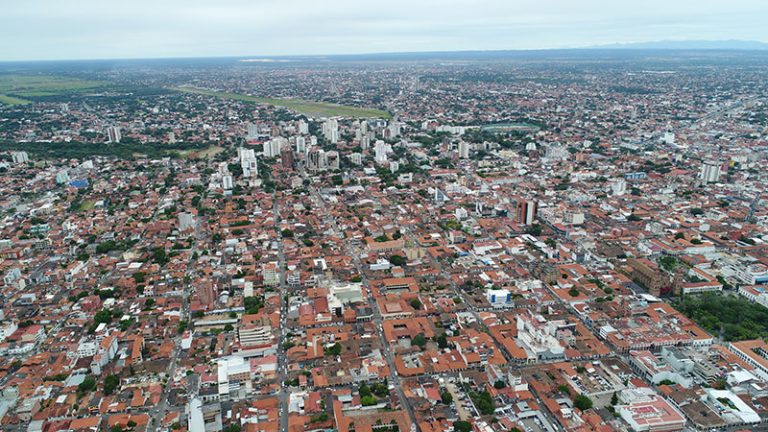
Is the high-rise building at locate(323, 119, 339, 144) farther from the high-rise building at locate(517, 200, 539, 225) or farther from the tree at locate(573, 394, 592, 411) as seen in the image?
the tree at locate(573, 394, 592, 411)

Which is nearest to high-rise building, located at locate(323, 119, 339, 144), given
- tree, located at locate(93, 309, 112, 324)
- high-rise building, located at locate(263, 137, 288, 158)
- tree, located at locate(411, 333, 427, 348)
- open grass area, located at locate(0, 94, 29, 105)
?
high-rise building, located at locate(263, 137, 288, 158)

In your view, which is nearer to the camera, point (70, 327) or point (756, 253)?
point (70, 327)

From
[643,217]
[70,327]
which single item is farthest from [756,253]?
[70,327]

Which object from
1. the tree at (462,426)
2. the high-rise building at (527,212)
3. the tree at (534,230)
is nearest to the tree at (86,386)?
the tree at (462,426)

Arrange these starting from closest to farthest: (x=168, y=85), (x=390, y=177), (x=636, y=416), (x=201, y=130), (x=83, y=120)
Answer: (x=636, y=416) < (x=390, y=177) < (x=201, y=130) < (x=83, y=120) < (x=168, y=85)

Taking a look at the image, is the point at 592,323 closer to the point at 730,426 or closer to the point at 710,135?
the point at 730,426

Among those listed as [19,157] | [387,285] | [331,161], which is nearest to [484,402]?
[387,285]

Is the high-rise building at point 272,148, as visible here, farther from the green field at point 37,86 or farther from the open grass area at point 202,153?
the green field at point 37,86

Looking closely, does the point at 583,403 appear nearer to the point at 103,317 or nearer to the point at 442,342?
the point at 442,342

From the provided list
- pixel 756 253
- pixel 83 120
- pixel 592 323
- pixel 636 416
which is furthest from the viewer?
pixel 83 120
